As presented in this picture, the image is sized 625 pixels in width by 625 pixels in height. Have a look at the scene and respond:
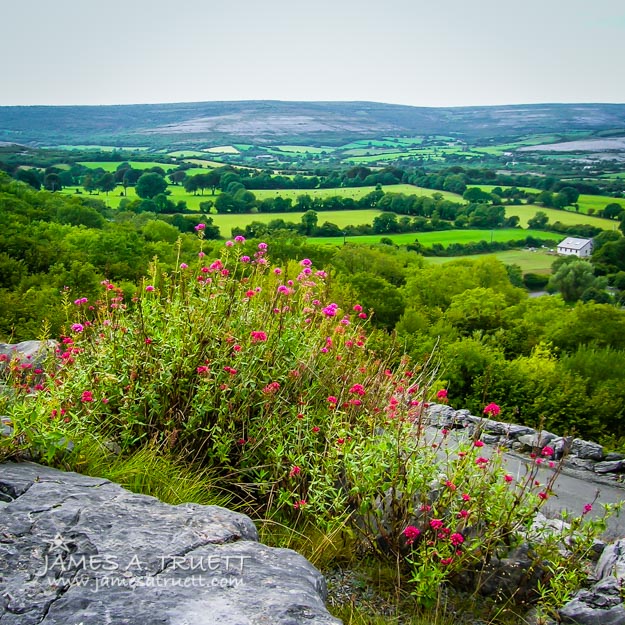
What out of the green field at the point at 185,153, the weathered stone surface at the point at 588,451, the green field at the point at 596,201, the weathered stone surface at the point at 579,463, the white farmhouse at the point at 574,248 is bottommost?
the white farmhouse at the point at 574,248

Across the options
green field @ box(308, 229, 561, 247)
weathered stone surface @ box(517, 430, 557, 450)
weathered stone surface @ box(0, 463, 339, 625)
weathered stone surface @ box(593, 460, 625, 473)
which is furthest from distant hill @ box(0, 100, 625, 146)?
weathered stone surface @ box(0, 463, 339, 625)

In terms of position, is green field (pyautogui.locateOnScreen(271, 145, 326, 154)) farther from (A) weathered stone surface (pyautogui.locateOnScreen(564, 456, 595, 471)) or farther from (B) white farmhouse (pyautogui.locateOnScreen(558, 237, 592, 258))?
(A) weathered stone surface (pyautogui.locateOnScreen(564, 456, 595, 471))

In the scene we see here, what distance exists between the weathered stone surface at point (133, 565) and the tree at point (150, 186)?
5344 cm

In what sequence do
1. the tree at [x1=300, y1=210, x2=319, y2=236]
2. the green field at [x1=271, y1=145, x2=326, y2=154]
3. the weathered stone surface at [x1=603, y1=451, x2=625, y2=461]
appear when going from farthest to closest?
1. the green field at [x1=271, y1=145, x2=326, y2=154]
2. the tree at [x1=300, y1=210, x2=319, y2=236]
3. the weathered stone surface at [x1=603, y1=451, x2=625, y2=461]

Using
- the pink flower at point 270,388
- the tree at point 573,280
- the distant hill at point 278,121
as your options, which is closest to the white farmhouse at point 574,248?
the tree at point 573,280

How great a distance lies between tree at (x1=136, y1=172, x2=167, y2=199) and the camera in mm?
55469

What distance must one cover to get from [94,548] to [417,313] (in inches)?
899

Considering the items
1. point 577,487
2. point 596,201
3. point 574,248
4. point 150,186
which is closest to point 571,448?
point 577,487

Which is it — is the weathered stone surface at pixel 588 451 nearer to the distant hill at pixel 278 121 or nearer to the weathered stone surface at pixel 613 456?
the weathered stone surface at pixel 613 456

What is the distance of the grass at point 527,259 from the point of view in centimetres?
4684

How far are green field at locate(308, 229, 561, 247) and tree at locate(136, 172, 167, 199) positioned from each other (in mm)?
14390

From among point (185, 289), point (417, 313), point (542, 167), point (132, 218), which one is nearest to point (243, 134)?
point (542, 167)

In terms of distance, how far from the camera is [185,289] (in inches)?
228

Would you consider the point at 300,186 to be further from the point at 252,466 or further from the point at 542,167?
the point at 252,466
